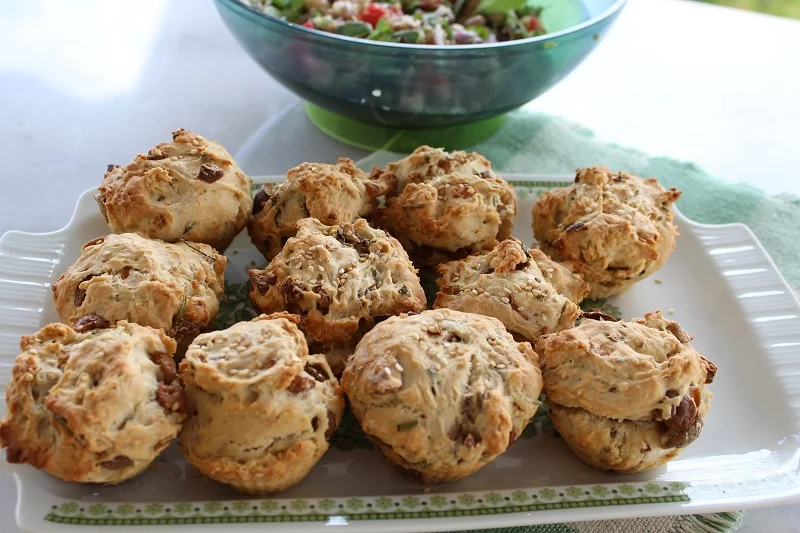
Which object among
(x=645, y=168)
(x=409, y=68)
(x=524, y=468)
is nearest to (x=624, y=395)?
(x=524, y=468)

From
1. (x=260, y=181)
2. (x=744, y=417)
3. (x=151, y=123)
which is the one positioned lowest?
(x=151, y=123)

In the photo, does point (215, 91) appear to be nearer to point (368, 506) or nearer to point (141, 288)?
point (141, 288)

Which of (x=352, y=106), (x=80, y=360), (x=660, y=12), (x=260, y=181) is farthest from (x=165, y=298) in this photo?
(x=660, y=12)

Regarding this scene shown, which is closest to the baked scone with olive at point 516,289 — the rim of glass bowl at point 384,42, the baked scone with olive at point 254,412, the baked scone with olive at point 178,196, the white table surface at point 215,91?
the baked scone with olive at point 254,412

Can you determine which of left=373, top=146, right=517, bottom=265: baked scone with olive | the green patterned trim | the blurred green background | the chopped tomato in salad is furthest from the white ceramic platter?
the blurred green background

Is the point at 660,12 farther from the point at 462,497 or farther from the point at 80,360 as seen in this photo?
the point at 80,360

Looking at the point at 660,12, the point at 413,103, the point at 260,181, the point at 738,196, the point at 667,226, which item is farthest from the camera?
the point at 660,12

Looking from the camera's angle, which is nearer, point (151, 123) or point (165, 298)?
point (165, 298)

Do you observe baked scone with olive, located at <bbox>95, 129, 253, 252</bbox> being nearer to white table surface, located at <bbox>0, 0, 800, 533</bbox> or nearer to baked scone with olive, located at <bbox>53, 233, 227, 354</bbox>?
baked scone with olive, located at <bbox>53, 233, 227, 354</bbox>
